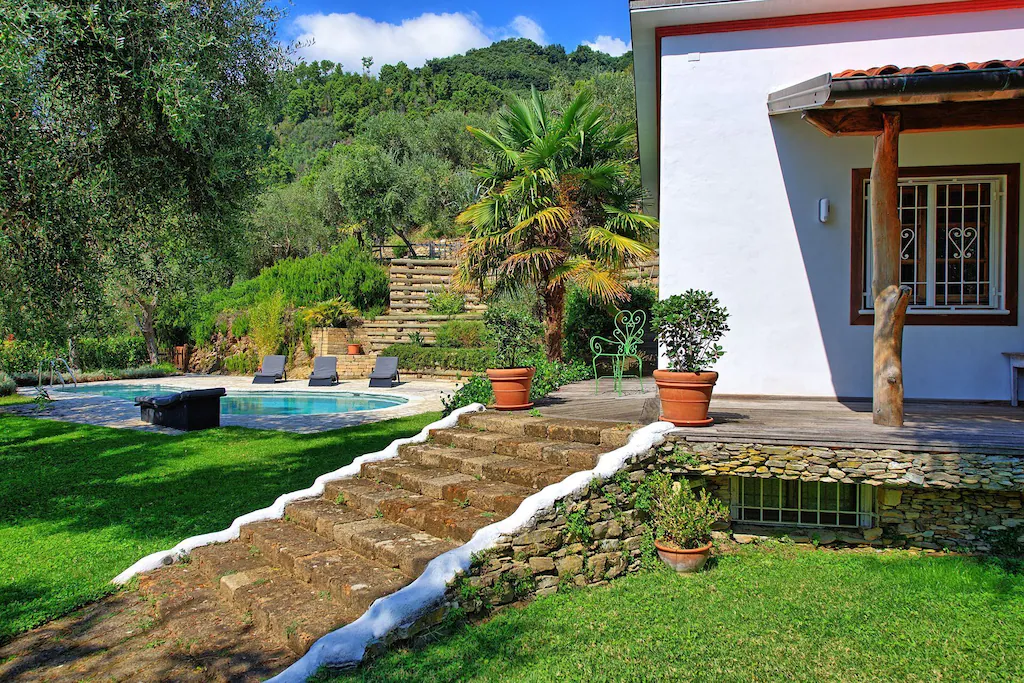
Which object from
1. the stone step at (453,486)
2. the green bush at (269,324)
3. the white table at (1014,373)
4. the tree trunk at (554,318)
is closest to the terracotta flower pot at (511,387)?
the stone step at (453,486)

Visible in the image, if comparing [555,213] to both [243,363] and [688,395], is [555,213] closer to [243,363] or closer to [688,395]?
[688,395]

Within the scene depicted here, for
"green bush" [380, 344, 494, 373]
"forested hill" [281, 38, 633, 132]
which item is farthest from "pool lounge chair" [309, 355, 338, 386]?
"forested hill" [281, 38, 633, 132]

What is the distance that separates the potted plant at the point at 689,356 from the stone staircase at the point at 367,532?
0.49m

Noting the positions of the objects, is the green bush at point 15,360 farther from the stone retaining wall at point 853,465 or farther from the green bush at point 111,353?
the stone retaining wall at point 853,465

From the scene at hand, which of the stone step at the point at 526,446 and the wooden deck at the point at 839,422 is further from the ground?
the wooden deck at the point at 839,422

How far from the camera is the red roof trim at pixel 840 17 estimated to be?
736 cm

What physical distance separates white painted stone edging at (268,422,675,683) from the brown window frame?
3534 mm

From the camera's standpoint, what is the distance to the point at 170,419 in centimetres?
1271

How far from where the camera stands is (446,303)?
23422 mm

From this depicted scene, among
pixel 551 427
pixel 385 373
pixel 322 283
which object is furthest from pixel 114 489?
pixel 322 283

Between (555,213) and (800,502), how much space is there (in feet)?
22.4

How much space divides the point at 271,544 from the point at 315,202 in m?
29.5

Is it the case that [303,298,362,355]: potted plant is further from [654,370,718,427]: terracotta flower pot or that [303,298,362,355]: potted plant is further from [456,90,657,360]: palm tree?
[654,370,718,427]: terracotta flower pot

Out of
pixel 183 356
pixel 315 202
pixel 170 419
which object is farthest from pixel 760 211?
pixel 315 202
